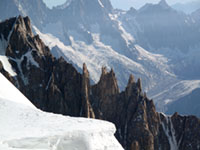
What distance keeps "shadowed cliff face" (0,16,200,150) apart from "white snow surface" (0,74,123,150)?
61.9 m

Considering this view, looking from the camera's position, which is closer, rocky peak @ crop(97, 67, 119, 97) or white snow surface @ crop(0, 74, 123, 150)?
white snow surface @ crop(0, 74, 123, 150)

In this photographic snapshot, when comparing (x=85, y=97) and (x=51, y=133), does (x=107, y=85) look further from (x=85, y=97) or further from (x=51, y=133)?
(x=51, y=133)

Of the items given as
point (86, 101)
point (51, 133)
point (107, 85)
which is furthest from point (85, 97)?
point (51, 133)

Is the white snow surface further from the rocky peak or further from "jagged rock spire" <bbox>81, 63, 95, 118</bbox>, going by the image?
the rocky peak

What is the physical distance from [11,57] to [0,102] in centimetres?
7280

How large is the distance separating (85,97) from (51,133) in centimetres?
7694

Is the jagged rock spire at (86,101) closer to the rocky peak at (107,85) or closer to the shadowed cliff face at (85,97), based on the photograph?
the shadowed cliff face at (85,97)

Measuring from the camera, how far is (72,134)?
71.4 feet

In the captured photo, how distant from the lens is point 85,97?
98.2 metres

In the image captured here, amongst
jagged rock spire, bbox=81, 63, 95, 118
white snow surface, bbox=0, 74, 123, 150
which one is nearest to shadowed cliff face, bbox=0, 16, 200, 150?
jagged rock spire, bbox=81, 63, 95, 118

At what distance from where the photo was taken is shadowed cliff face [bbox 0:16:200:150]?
94.8 metres

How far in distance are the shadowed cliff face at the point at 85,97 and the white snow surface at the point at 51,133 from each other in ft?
203

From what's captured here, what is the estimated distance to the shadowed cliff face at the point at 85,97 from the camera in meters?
94.8

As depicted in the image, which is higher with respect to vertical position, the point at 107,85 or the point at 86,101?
the point at 86,101
